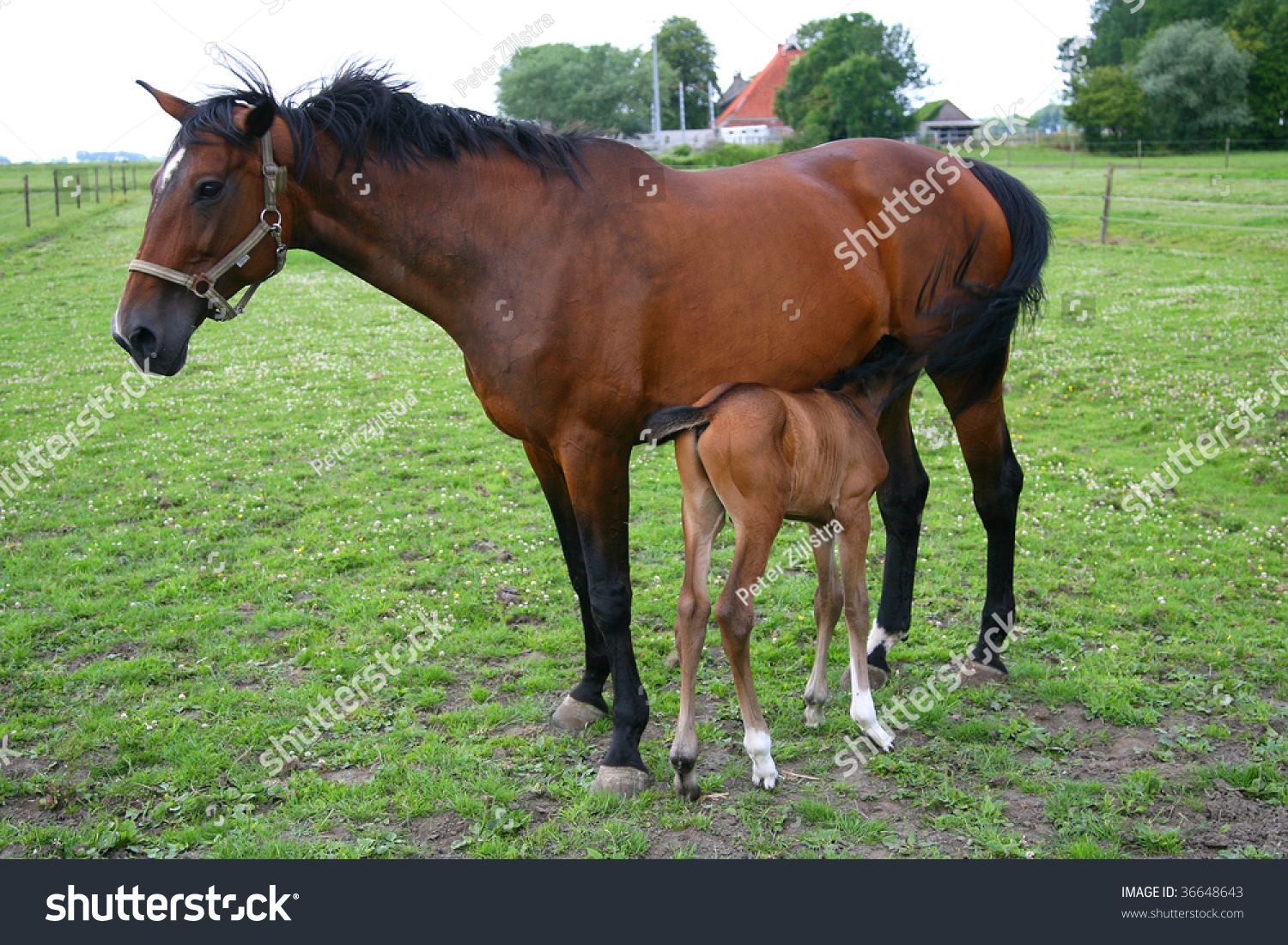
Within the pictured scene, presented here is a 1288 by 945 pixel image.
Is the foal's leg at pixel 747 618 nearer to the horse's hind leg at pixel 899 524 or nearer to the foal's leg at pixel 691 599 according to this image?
the foal's leg at pixel 691 599

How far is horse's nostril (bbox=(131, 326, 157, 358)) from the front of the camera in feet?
12.2

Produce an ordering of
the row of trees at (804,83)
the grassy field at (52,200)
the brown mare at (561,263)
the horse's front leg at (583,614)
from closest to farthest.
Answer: the brown mare at (561,263) < the horse's front leg at (583,614) < the grassy field at (52,200) < the row of trees at (804,83)

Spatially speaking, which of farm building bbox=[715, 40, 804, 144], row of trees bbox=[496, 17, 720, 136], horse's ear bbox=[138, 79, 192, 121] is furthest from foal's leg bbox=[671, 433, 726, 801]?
farm building bbox=[715, 40, 804, 144]

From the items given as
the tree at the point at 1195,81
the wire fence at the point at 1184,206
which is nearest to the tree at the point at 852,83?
the tree at the point at 1195,81

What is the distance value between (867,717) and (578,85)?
50.8 metres

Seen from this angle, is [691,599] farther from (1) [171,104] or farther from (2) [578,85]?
(2) [578,85]

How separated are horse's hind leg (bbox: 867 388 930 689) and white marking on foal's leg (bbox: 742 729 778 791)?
1514 millimetres

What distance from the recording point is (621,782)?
419cm

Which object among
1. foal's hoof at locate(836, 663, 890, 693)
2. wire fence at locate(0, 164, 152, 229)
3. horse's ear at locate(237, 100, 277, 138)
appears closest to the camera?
horse's ear at locate(237, 100, 277, 138)

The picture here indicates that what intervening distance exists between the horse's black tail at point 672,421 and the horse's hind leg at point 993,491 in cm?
182

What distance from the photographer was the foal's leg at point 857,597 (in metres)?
4.37

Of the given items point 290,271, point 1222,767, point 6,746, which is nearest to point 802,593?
point 1222,767

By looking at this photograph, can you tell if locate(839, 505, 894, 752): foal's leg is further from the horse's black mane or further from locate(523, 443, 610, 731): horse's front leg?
the horse's black mane
